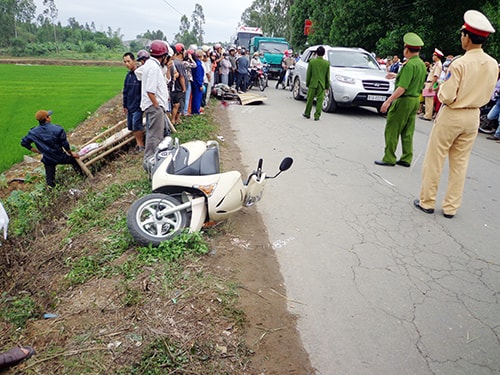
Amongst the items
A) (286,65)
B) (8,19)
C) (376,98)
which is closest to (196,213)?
(376,98)

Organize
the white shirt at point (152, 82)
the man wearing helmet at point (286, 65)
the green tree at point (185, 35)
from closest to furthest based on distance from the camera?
the white shirt at point (152, 82), the man wearing helmet at point (286, 65), the green tree at point (185, 35)

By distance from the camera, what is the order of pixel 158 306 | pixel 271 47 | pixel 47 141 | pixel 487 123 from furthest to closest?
pixel 271 47 → pixel 487 123 → pixel 47 141 → pixel 158 306

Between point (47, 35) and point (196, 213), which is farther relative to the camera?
point (47, 35)

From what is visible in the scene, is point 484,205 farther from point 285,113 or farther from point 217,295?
point 285,113

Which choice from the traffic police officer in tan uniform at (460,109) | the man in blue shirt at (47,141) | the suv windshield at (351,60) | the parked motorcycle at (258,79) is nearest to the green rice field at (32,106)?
the man in blue shirt at (47,141)

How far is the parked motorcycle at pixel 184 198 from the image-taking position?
376cm

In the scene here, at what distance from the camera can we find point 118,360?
2.45 metres

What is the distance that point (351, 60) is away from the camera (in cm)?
1207

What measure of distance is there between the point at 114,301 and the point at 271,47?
22645mm

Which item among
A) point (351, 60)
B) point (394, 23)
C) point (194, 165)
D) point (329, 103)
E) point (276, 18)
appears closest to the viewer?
point (194, 165)

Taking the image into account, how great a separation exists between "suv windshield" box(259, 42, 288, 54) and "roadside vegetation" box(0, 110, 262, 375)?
788 inches

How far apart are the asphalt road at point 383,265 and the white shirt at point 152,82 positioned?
6.03ft

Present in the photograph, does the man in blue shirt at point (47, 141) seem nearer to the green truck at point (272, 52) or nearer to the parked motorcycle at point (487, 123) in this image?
the parked motorcycle at point (487, 123)

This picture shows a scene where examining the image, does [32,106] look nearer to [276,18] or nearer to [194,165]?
[194,165]
